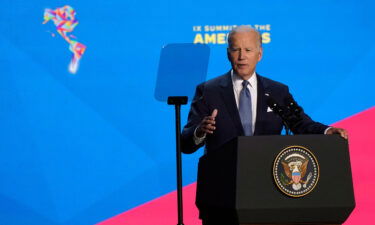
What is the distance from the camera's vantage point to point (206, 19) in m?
3.89

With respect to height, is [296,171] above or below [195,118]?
below

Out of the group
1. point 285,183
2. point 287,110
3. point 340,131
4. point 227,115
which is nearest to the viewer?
point 285,183

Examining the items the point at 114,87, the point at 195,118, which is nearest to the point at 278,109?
the point at 195,118

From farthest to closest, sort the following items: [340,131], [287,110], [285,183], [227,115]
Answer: [227,115] < [287,110] < [340,131] < [285,183]

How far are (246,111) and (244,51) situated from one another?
8.6 inches

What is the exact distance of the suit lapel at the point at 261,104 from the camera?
7.22 feet

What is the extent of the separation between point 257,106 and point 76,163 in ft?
6.63

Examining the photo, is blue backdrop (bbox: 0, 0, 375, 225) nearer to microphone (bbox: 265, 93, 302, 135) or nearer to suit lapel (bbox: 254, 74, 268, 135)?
suit lapel (bbox: 254, 74, 268, 135)

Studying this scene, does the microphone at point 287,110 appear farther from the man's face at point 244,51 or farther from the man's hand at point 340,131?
the man's face at point 244,51

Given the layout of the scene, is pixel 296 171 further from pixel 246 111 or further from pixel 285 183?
pixel 246 111

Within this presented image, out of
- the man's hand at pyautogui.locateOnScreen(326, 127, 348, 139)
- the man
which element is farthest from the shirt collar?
the man's hand at pyautogui.locateOnScreen(326, 127, 348, 139)

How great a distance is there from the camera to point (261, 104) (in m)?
2.25

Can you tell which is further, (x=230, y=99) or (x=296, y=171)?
(x=230, y=99)

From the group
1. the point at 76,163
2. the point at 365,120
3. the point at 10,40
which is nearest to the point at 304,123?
the point at 365,120
